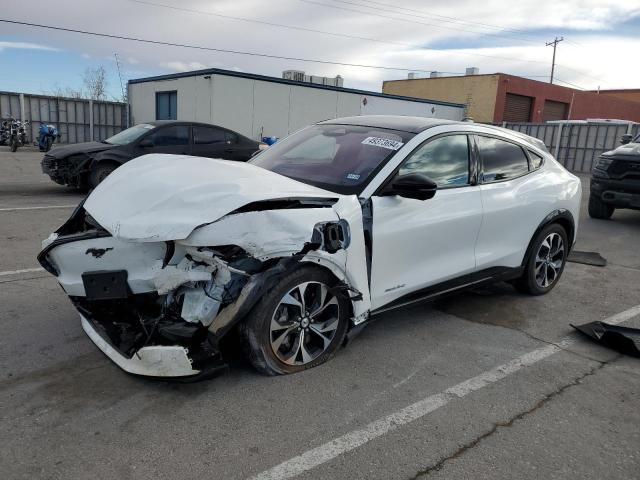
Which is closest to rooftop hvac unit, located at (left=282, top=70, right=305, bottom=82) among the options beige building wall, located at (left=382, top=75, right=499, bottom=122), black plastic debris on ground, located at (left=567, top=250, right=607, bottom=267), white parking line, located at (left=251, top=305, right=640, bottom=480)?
beige building wall, located at (left=382, top=75, right=499, bottom=122)

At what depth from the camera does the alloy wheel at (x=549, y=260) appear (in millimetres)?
4988

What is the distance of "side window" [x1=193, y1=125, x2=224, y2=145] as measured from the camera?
10906mm

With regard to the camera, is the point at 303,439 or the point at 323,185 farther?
the point at 323,185

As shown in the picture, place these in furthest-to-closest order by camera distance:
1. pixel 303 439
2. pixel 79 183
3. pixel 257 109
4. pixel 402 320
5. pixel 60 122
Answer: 1. pixel 60 122
2. pixel 257 109
3. pixel 79 183
4. pixel 402 320
5. pixel 303 439

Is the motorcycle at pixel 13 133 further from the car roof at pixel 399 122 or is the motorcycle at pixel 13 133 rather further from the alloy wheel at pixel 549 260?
the alloy wheel at pixel 549 260

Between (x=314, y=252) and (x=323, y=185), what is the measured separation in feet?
2.24

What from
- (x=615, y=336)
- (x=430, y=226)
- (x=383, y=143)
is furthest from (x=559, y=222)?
(x=383, y=143)

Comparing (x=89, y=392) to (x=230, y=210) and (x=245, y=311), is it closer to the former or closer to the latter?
(x=245, y=311)

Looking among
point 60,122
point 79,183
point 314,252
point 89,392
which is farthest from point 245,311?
point 60,122

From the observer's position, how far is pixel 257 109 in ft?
65.6

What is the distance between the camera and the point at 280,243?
114 inches

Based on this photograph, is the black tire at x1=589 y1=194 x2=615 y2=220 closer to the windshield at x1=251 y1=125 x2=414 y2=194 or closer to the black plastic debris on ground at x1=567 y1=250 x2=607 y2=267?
the black plastic debris on ground at x1=567 y1=250 x2=607 y2=267

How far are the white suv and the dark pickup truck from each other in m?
5.96

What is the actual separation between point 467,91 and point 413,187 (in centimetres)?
3237
